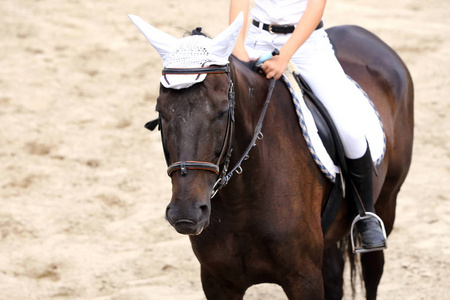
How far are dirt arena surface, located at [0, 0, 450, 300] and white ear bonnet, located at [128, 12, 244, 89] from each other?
8.27ft

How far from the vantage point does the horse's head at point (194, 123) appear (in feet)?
8.29

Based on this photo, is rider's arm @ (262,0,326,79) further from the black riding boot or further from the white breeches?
the black riding boot

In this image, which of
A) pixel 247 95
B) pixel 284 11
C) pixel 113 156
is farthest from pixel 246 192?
pixel 113 156

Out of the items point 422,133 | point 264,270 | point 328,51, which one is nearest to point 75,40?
point 422,133

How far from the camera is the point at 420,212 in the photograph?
5934mm

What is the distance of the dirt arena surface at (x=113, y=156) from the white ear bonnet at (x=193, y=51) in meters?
2.52

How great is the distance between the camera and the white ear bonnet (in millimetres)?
2539

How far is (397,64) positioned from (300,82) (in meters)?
1.46

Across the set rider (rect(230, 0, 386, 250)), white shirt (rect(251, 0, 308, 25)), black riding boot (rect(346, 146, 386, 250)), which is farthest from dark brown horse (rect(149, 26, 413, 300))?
white shirt (rect(251, 0, 308, 25))

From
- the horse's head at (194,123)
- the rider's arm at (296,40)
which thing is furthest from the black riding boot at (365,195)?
the horse's head at (194,123)

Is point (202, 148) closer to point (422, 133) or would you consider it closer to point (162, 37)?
point (162, 37)

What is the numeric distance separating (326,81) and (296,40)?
1.34 ft

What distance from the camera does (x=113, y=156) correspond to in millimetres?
6773

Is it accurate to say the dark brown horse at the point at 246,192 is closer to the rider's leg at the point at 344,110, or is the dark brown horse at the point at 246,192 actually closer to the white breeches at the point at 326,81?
the rider's leg at the point at 344,110
